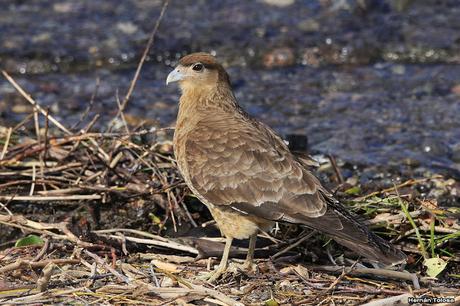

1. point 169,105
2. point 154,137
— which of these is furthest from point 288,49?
point 154,137

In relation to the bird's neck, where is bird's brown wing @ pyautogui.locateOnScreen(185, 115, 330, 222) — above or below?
below

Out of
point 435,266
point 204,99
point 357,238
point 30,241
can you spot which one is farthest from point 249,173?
point 30,241

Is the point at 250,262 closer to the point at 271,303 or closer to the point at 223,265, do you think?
the point at 223,265

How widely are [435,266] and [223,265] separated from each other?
49.7 inches

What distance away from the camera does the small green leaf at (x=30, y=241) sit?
5.72 meters

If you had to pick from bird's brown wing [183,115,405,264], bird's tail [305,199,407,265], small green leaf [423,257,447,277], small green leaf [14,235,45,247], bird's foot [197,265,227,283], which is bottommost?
small green leaf [423,257,447,277]

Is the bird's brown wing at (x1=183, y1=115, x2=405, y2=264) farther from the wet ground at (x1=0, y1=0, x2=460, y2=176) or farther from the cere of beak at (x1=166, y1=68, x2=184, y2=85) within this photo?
the wet ground at (x1=0, y1=0, x2=460, y2=176)

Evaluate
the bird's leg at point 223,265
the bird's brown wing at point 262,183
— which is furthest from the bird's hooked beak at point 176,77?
the bird's leg at point 223,265

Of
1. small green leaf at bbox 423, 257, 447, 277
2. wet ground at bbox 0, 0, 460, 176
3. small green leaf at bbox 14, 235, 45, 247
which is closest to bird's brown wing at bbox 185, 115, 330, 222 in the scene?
small green leaf at bbox 423, 257, 447, 277

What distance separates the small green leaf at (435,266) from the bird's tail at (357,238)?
1.40 ft

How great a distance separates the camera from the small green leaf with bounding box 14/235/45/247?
572 cm

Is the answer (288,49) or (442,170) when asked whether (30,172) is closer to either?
(442,170)

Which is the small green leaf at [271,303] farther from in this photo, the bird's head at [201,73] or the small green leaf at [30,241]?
the bird's head at [201,73]

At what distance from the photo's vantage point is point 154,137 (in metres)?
7.16
